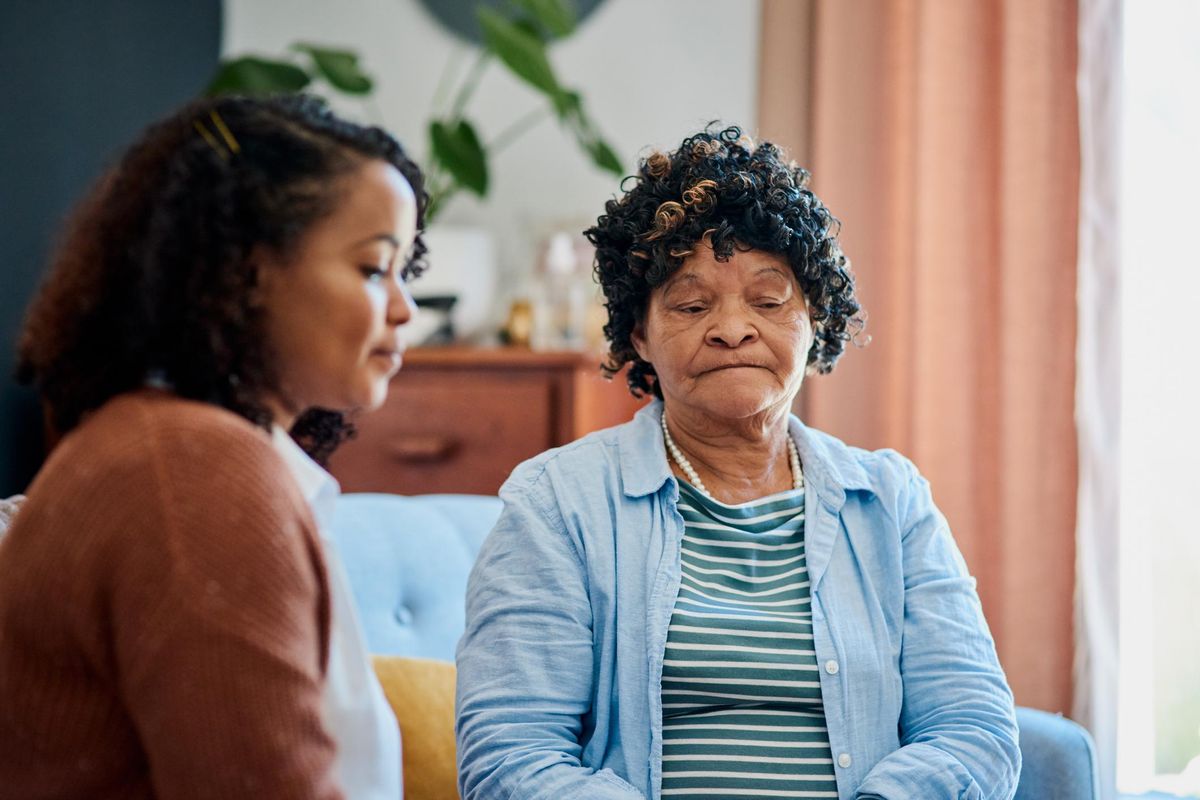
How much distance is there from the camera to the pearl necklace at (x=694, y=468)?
4.80ft

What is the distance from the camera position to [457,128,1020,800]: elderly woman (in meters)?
1.28

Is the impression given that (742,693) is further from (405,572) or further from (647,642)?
(405,572)

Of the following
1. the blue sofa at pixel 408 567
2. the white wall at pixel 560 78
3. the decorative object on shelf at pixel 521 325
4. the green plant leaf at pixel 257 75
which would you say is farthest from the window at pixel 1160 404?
the green plant leaf at pixel 257 75

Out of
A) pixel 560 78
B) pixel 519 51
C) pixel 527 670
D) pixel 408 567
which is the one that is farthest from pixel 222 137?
pixel 560 78

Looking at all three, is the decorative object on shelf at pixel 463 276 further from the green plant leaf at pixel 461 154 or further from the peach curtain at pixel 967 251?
the peach curtain at pixel 967 251

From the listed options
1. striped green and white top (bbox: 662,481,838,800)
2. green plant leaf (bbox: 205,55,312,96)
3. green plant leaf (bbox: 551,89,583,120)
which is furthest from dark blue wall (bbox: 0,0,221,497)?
striped green and white top (bbox: 662,481,838,800)

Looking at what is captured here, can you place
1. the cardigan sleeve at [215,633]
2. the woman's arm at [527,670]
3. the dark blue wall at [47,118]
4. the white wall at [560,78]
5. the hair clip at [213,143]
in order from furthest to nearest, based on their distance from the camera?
the white wall at [560,78]
the dark blue wall at [47,118]
the woman's arm at [527,670]
the hair clip at [213,143]
the cardigan sleeve at [215,633]

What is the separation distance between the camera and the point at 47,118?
2.40 metres

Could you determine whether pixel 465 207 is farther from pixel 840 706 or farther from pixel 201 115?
pixel 201 115

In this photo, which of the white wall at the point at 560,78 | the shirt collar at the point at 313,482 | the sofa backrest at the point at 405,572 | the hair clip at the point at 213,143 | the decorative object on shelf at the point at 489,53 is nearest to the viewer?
the hair clip at the point at 213,143

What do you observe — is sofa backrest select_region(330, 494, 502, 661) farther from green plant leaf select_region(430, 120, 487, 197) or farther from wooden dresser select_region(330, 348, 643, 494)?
green plant leaf select_region(430, 120, 487, 197)

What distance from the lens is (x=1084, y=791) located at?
1457mm

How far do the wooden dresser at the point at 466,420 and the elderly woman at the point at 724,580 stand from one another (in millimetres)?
915

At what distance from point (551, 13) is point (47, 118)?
106cm
